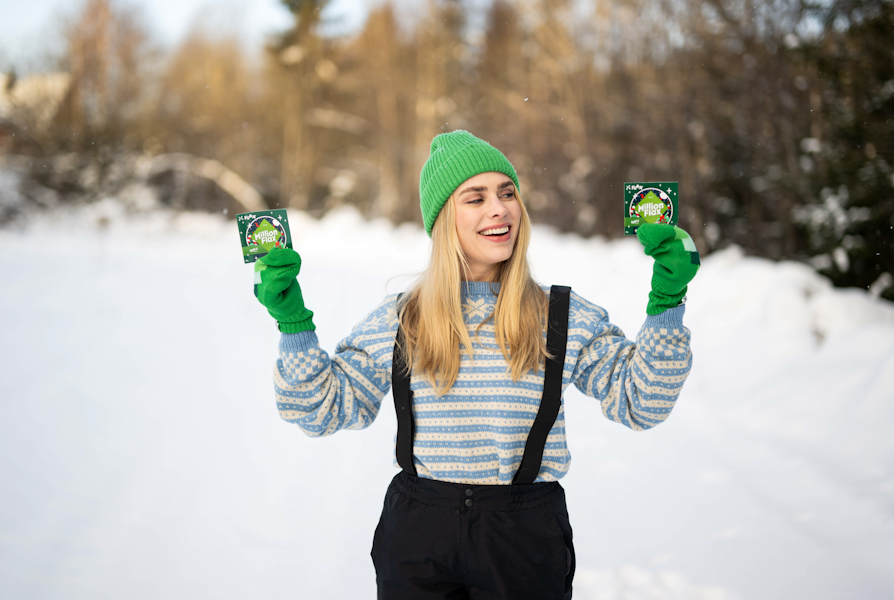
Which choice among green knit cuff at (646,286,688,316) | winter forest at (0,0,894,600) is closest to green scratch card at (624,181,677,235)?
green knit cuff at (646,286,688,316)

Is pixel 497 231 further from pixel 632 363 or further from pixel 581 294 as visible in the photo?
pixel 581 294

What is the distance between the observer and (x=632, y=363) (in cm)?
160

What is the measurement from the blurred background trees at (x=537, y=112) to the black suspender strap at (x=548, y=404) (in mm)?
5278

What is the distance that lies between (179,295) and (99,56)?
875cm

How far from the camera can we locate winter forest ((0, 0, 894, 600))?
3.07 meters

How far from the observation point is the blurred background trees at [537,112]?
6.08 m

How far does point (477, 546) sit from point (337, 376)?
0.59 metres

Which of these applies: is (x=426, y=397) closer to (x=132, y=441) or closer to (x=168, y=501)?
(x=168, y=501)

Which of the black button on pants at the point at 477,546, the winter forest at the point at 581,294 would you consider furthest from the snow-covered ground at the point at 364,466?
the black button on pants at the point at 477,546

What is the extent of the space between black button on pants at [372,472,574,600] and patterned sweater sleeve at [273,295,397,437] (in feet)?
1.01

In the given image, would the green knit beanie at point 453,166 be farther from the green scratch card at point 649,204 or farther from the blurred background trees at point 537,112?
the blurred background trees at point 537,112

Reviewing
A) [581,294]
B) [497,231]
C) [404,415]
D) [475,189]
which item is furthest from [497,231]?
[581,294]

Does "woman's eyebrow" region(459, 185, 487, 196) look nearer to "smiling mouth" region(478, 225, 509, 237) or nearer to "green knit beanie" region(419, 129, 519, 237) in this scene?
"green knit beanie" region(419, 129, 519, 237)

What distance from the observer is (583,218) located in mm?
14586
